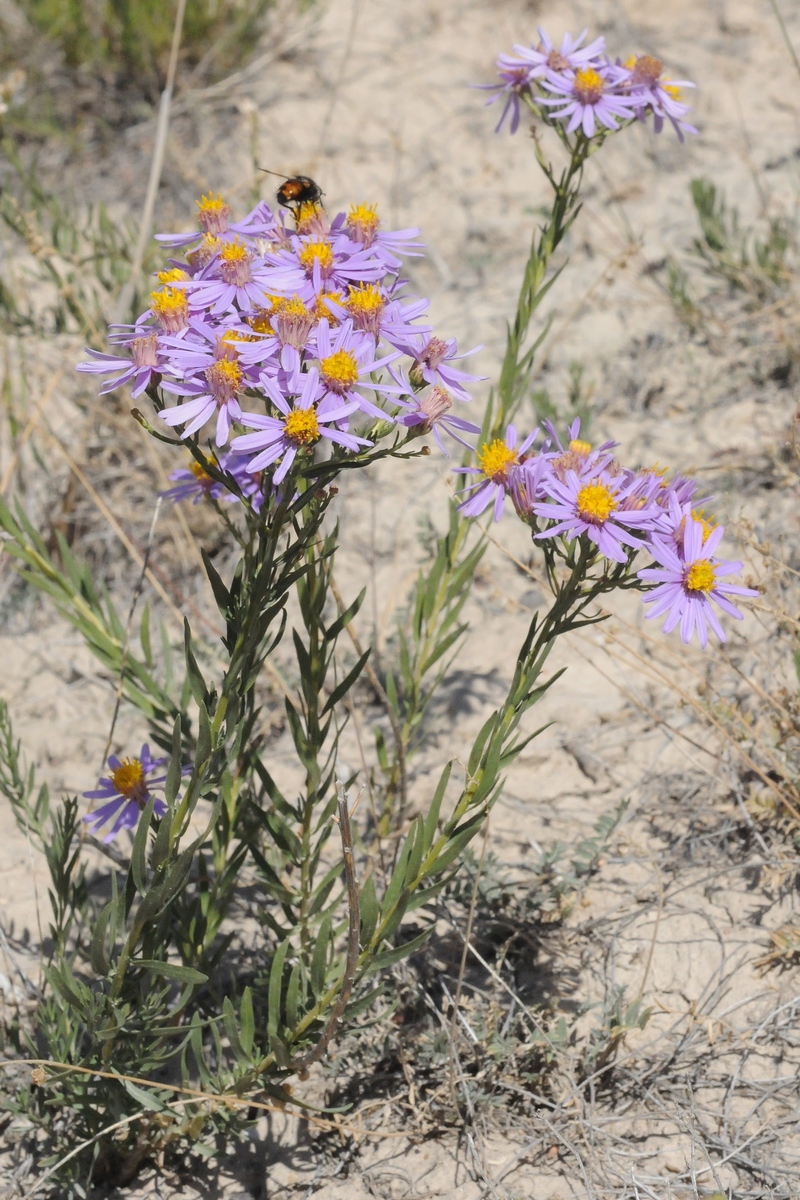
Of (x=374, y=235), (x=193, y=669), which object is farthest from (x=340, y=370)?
(x=193, y=669)

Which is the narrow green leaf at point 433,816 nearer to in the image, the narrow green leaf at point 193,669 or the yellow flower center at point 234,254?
the narrow green leaf at point 193,669

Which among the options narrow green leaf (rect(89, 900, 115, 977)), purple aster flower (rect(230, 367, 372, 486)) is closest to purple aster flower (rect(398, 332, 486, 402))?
purple aster flower (rect(230, 367, 372, 486))

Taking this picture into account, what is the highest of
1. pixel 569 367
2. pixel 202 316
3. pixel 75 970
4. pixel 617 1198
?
pixel 569 367

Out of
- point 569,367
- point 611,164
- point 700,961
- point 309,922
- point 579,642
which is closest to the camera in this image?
point 309,922

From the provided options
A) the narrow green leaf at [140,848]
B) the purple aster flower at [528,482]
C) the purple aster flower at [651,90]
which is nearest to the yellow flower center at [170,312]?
the purple aster flower at [528,482]

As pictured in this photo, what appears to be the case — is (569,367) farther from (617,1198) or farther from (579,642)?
(617,1198)

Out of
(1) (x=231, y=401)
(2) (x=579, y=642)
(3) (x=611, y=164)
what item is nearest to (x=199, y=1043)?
(1) (x=231, y=401)

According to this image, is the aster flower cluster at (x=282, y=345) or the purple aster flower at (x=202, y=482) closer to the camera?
the aster flower cluster at (x=282, y=345)
